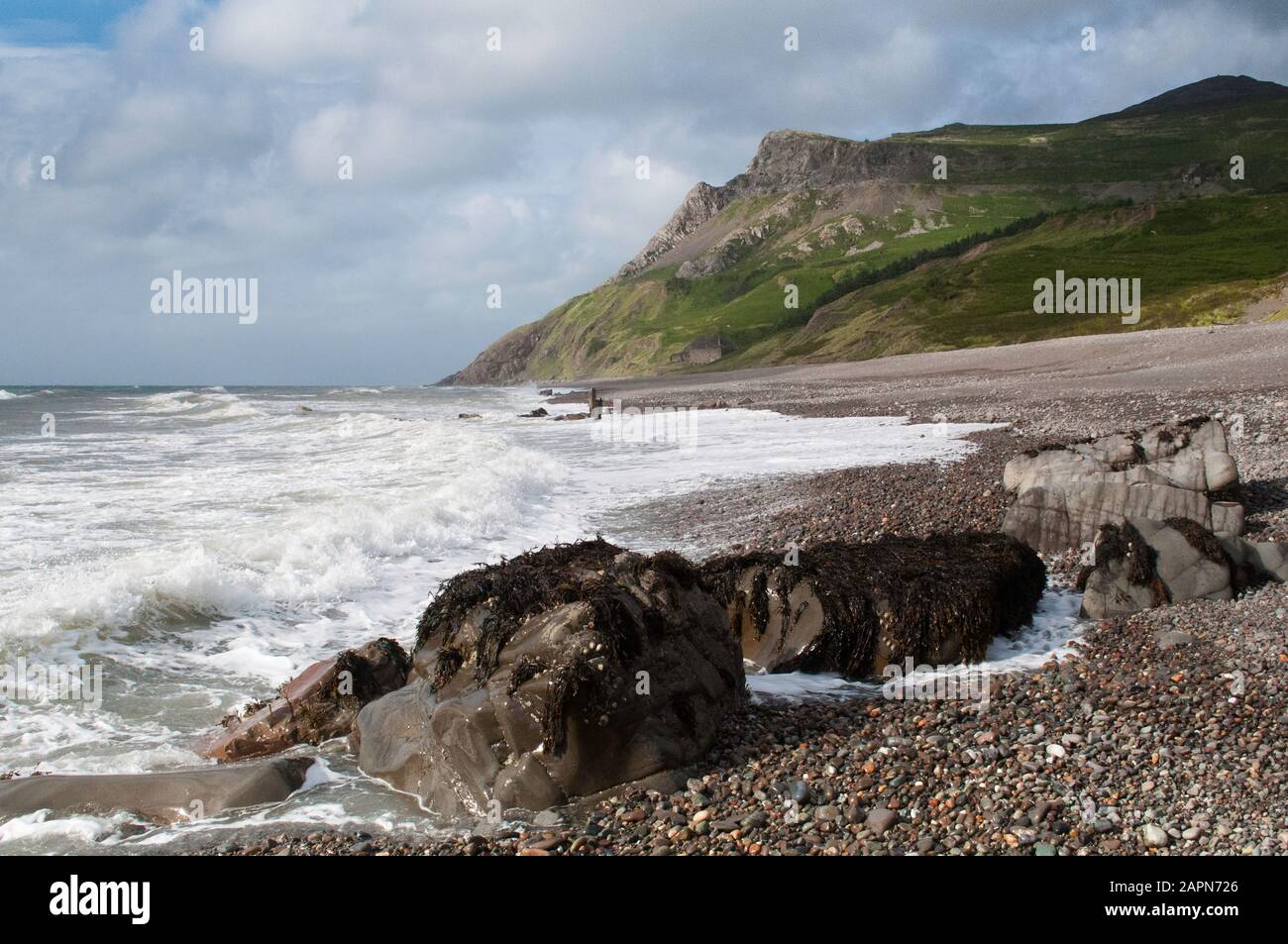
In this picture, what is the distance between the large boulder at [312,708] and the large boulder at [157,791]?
79 centimetres

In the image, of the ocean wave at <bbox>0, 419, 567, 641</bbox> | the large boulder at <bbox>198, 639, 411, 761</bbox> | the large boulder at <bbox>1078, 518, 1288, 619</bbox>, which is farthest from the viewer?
the ocean wave at <bbox>0, 419, 567, 641</bbox>

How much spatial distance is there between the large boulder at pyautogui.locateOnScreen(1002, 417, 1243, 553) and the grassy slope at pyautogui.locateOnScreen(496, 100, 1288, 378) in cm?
6569

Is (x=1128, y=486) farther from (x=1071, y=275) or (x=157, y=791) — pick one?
(x=1071, y=275)

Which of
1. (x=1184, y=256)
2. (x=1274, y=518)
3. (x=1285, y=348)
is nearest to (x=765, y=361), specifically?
(x=1184, y=256)

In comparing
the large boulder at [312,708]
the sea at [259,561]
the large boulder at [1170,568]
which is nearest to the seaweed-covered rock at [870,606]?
the sea at [259,561]

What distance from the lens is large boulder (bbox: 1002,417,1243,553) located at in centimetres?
1142

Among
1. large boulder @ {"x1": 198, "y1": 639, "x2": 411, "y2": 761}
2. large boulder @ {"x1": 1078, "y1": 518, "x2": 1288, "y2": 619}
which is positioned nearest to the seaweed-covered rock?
large boulder @ {"x1": 1078, "y1": 518, "x2": 1288, "y2": 619}

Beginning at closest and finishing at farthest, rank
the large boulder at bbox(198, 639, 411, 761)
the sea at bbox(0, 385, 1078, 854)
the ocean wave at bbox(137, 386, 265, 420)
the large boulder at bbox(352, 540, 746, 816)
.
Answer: the large boulder at bbox(352, 540, 746, 816) < the sea at bbox(0, 385, 1078, 854) < the large boulder at bbox(198, 639, 411, 761) < the ocean wave at bbox(137, 386, 265, 420)

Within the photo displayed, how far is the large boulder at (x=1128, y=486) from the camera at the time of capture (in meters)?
11.4

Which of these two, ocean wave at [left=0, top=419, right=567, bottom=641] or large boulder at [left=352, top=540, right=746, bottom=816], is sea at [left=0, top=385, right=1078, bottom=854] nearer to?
ocean wave at [left=0, top=419, right=567, bottom=641]

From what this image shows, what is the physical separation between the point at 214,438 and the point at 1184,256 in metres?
104

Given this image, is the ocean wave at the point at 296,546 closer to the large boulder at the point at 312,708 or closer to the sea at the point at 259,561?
the sea at the point at 259,561

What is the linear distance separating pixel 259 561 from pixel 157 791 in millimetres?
7147
